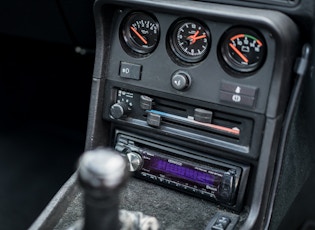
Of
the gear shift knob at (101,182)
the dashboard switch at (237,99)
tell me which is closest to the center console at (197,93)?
the dashboard switch at (237,99)

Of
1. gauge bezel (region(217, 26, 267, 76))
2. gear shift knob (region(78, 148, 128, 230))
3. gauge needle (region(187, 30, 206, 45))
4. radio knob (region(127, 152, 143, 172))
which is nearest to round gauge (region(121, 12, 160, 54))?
gauge needle (region(187, 30, 206, 45))

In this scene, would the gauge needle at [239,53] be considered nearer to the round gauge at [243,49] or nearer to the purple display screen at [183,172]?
the round gauge at [243,49]

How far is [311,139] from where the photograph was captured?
1.61 meters

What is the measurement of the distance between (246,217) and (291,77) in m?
0.43

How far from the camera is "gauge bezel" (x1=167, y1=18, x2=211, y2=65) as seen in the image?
144 centimetres

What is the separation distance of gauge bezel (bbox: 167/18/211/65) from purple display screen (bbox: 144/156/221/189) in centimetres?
32

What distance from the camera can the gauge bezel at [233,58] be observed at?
1376 mm

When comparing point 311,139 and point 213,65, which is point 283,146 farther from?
point 213,65

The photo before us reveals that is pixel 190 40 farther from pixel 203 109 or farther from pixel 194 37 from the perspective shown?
pixel 203 109

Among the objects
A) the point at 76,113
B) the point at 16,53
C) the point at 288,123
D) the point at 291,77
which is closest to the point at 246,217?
the point at 288,123

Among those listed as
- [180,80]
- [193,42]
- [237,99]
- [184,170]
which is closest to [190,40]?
[193,42]

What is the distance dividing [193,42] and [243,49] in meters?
0.15

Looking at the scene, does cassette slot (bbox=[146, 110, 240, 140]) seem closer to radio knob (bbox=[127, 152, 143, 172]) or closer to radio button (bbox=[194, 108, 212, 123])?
radio button (bbox=[194, 108, 212, 123])

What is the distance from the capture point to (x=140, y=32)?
155 cm
